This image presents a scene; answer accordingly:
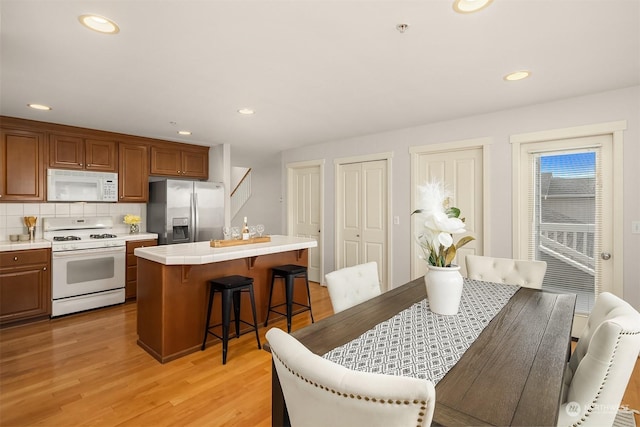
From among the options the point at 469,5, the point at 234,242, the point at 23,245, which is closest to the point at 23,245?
the point at 23,245

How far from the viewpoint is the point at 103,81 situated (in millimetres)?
2543

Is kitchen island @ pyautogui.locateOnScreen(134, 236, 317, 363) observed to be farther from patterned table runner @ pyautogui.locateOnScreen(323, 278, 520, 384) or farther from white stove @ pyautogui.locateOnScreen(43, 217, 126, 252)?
patterned table runner @ pyautogui.locateOnScreen(323, 278, 520, 384)

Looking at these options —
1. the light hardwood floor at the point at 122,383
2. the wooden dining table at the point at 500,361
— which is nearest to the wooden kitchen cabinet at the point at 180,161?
the light hardwood floor at the point at 122,383

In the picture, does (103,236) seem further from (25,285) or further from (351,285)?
(351,285)

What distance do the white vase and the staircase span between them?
6147 mm

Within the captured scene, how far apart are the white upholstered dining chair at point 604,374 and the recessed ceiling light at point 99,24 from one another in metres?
2.65

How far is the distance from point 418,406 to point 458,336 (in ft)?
2.67

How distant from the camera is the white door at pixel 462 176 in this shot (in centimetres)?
362

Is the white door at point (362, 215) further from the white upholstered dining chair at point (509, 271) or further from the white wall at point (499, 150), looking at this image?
the white upholstered dining chair at point (509, 271)

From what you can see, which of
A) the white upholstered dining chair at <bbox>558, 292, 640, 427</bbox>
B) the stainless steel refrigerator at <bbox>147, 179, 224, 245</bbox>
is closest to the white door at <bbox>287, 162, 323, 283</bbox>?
the stainless steel refrigerator at <bbox>147, 179, 224, 245</bbox>

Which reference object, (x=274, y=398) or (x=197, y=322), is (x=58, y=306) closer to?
(x=197, y=322)

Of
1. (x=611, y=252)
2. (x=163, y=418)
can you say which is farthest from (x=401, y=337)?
(x=611, y=252)

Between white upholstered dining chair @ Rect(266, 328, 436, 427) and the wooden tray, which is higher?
the wooden tray

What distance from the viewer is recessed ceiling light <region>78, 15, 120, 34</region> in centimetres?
171
